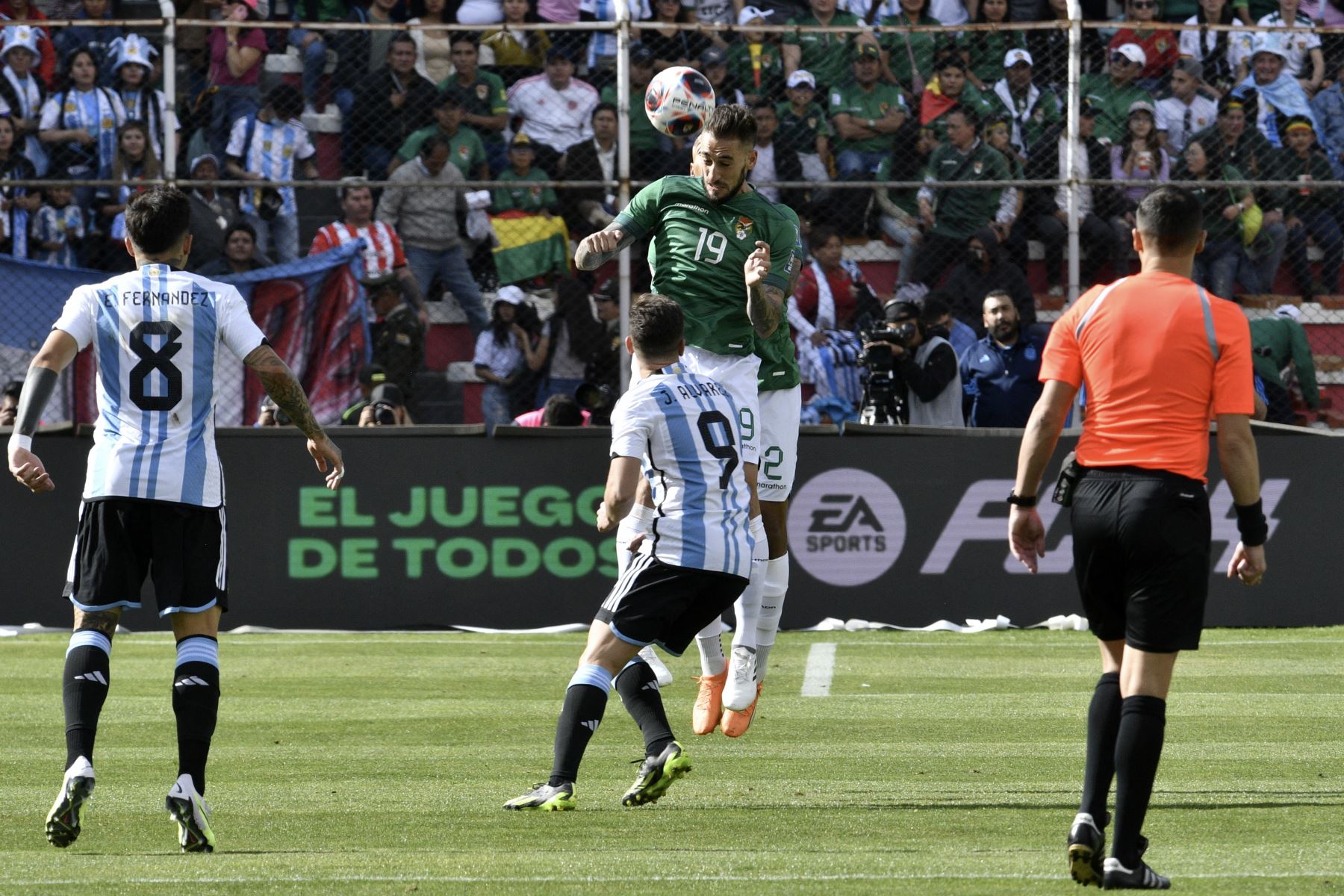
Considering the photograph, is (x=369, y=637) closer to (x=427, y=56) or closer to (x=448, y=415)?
(x=448, y=415)

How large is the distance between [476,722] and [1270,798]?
3965 mm

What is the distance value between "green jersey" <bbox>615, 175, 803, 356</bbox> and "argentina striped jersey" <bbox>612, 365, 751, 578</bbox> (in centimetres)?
159

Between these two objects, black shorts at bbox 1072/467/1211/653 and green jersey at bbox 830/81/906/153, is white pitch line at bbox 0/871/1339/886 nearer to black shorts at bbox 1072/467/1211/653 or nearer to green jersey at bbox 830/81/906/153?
black shorts at bbox 1072/467/1211/653

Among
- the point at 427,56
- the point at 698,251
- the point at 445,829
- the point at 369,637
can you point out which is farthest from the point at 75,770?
the point at 427,56

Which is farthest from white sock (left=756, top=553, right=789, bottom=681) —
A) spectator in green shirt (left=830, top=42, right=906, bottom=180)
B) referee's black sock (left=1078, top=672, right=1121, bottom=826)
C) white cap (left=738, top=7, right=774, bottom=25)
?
white cap (left=738, top=7, right=774, bottom=25)

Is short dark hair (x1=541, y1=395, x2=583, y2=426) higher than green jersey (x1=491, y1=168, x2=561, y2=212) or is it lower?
lower

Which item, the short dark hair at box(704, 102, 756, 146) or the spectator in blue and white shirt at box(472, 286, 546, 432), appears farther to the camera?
the spectator in blue and white shirt at box(472, 286, 546, 432)

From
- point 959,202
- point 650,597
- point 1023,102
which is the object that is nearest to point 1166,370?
point 650,597

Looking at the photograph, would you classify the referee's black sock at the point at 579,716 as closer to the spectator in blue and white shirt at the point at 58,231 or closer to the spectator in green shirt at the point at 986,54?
the spectator in blue and white shirt at the point at 58,231

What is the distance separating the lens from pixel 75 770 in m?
5.54

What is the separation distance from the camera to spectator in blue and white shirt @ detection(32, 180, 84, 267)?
14.5 metres

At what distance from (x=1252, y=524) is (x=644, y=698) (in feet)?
8.13

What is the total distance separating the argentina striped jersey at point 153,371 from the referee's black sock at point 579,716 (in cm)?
138

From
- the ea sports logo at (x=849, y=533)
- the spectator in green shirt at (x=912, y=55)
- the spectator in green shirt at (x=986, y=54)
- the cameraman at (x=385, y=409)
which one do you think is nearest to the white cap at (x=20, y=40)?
the cameraman at (x=385, y=409)
